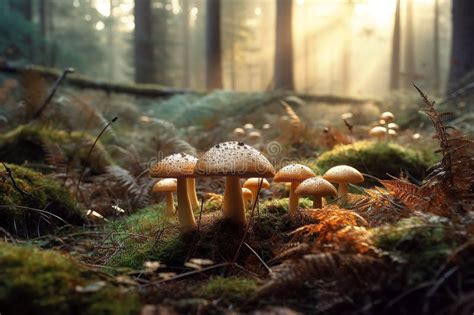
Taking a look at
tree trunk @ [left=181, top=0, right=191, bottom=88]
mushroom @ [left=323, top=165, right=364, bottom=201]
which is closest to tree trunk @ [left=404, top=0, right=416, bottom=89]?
tree trunk @ [left=181, top=0, right=191, bottom=88]

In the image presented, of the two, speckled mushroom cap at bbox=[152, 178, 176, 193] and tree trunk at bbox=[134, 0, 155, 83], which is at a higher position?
tree trunk at bbox=[134, 0, 155, 83]

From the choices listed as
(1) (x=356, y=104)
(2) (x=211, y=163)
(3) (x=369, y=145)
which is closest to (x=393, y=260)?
(2) (x=211, y=163)

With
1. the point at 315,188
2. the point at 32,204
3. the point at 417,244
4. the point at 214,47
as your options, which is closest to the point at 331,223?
the point at 417,244

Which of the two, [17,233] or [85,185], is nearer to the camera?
[17,233]

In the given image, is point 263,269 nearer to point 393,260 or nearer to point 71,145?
point 393,260

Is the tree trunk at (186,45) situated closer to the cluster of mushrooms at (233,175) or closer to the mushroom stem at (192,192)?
the mushroom stem at (192,192)

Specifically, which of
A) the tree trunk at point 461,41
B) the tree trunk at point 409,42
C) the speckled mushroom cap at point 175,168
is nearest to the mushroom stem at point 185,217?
the speckled mushroom cap at point 175,168

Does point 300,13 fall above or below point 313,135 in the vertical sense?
above

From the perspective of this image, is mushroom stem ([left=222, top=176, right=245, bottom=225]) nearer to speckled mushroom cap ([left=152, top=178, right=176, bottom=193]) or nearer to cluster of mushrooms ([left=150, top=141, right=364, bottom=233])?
cluster of mushrooms ([left=150, top=141, right=364, bottom=233])
